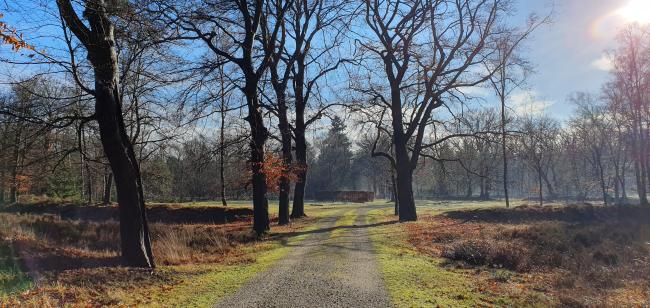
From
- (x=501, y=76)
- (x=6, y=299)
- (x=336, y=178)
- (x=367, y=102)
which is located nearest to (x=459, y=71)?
(x=501, y=76)

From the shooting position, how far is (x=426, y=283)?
8828mm

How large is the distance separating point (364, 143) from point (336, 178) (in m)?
48.9

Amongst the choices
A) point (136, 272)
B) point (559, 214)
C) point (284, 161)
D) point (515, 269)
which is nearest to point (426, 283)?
point (515, 269)

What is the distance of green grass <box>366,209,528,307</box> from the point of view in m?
7.53

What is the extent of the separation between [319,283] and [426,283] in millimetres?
2029

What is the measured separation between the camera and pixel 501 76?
25625 mm

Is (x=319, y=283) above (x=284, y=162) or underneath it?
underneath

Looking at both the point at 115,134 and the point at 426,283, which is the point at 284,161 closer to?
the point at 115,134

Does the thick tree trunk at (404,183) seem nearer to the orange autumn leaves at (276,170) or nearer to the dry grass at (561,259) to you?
the dry grass at (561,259)

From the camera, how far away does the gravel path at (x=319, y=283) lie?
7340 millimetres

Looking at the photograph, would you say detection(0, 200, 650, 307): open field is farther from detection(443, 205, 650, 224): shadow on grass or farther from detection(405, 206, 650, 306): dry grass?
detection(443, 205, 650, 224): shadow on grass

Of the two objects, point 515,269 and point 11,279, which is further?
point 515,269

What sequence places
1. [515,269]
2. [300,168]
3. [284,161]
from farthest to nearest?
[300,168] < [284,161] < [515,269]

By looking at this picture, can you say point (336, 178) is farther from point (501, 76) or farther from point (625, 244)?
point (625, 244)
